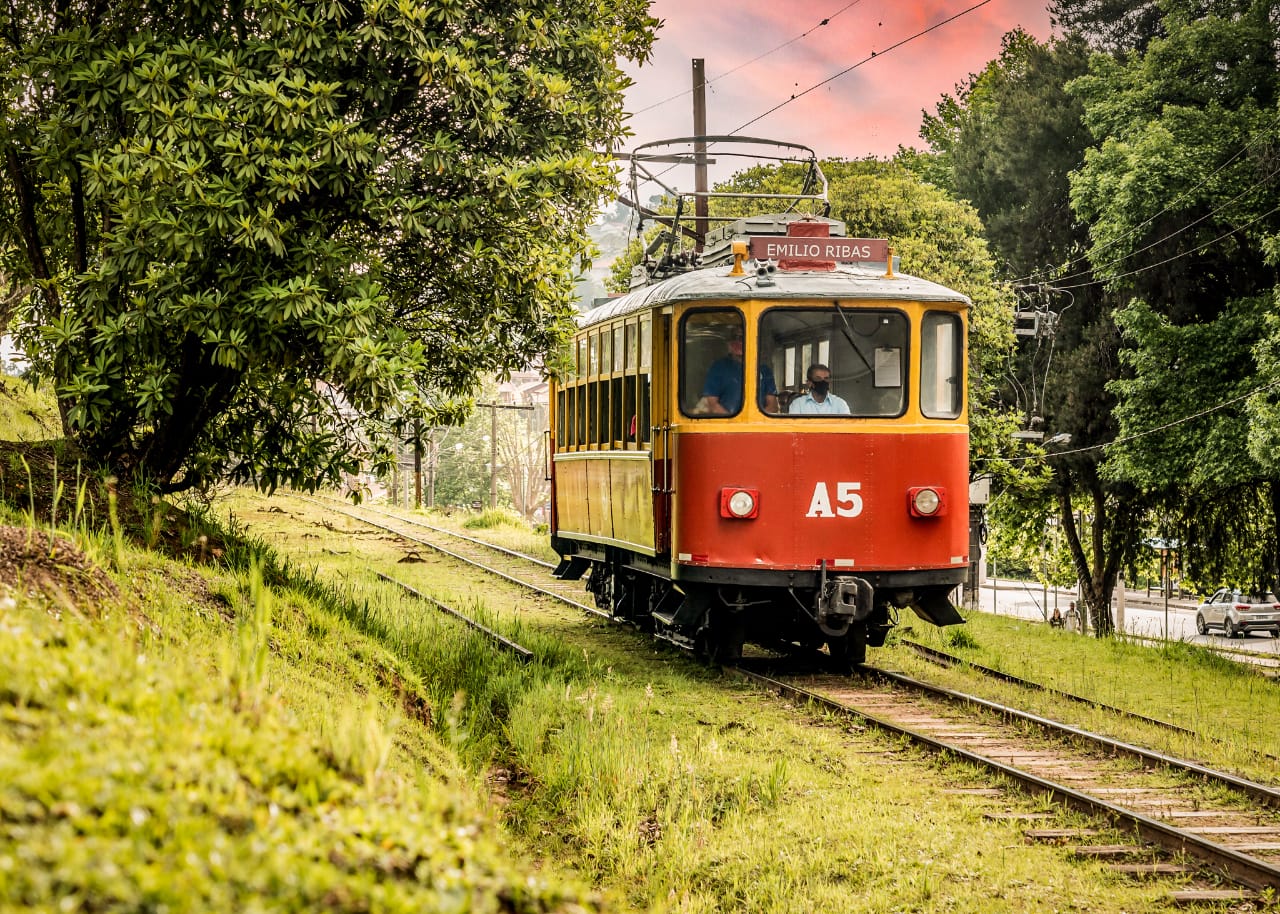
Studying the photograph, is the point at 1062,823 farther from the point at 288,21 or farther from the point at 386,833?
the point at 288,21

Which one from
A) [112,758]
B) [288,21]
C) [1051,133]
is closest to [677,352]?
[288,21]

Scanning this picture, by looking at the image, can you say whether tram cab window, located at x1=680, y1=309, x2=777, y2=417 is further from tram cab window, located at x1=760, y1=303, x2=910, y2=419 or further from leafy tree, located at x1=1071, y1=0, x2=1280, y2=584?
leafy tree, located at x1=1071, y1=0, x2=1280, y2=584

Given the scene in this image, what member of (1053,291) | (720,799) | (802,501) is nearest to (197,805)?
(720,799)

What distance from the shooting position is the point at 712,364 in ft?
37.8

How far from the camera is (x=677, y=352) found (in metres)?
11.6

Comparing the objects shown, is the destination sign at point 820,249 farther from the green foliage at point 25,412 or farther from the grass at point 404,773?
the green foliage at point 25,412

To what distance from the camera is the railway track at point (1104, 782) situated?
662 cm

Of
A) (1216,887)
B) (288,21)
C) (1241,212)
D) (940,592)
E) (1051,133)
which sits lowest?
(1216,887)

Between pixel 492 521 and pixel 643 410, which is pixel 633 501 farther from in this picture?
pixel 492 521

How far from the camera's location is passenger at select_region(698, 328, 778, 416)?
11383mm

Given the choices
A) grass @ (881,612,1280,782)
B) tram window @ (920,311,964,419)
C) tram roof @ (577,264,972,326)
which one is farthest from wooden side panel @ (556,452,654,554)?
grass @ (881,612,1280,782)

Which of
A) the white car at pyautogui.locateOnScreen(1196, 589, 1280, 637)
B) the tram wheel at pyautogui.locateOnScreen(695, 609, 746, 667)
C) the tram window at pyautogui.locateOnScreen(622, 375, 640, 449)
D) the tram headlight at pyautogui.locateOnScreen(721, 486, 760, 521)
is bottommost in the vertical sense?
the white car at pyautogui.locateOnScreen(1196, 589, 1280, 637)

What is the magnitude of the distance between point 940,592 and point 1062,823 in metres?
4.65

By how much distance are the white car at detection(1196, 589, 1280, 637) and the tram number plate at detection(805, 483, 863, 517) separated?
112ft
